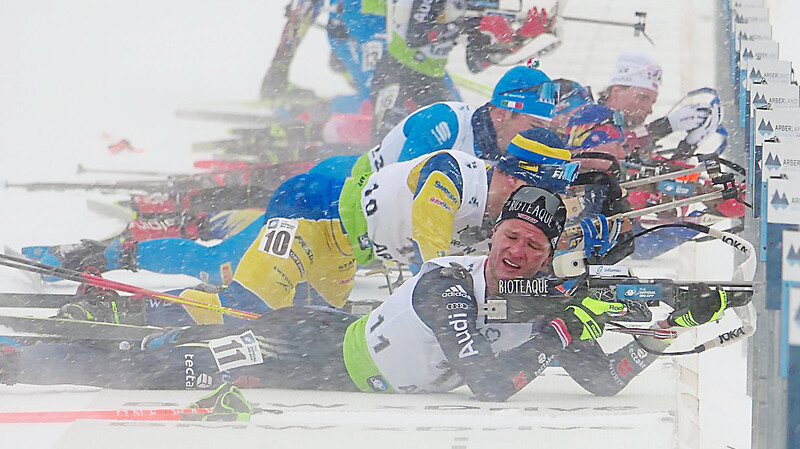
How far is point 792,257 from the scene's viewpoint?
8.04ft

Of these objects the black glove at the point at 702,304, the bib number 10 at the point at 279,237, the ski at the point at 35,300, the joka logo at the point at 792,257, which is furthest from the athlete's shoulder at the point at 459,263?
the ski at the point at 35,300

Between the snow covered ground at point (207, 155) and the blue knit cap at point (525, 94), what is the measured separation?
4.24 feet

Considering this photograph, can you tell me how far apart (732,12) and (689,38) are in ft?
20.5

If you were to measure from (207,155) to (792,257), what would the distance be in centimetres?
778

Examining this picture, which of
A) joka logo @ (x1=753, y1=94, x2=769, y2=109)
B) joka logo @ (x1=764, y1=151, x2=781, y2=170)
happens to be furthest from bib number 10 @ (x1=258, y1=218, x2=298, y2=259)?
joka logo @ (x1=764, y1=151, x2=781, y2=170)

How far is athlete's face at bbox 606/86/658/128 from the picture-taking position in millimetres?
6359

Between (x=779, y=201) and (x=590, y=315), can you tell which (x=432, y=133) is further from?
(x=779, y=201)

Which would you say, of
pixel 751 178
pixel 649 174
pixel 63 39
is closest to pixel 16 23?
pixel 63 39

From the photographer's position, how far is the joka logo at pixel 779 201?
2.83m

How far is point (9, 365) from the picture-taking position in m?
4.29

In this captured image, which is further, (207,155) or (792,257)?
(207,155)

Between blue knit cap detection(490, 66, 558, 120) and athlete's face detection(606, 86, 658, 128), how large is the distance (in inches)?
53.6

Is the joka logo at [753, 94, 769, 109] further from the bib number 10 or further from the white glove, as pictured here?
the bib number 10

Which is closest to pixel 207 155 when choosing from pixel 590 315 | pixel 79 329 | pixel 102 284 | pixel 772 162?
pixel 102 284
